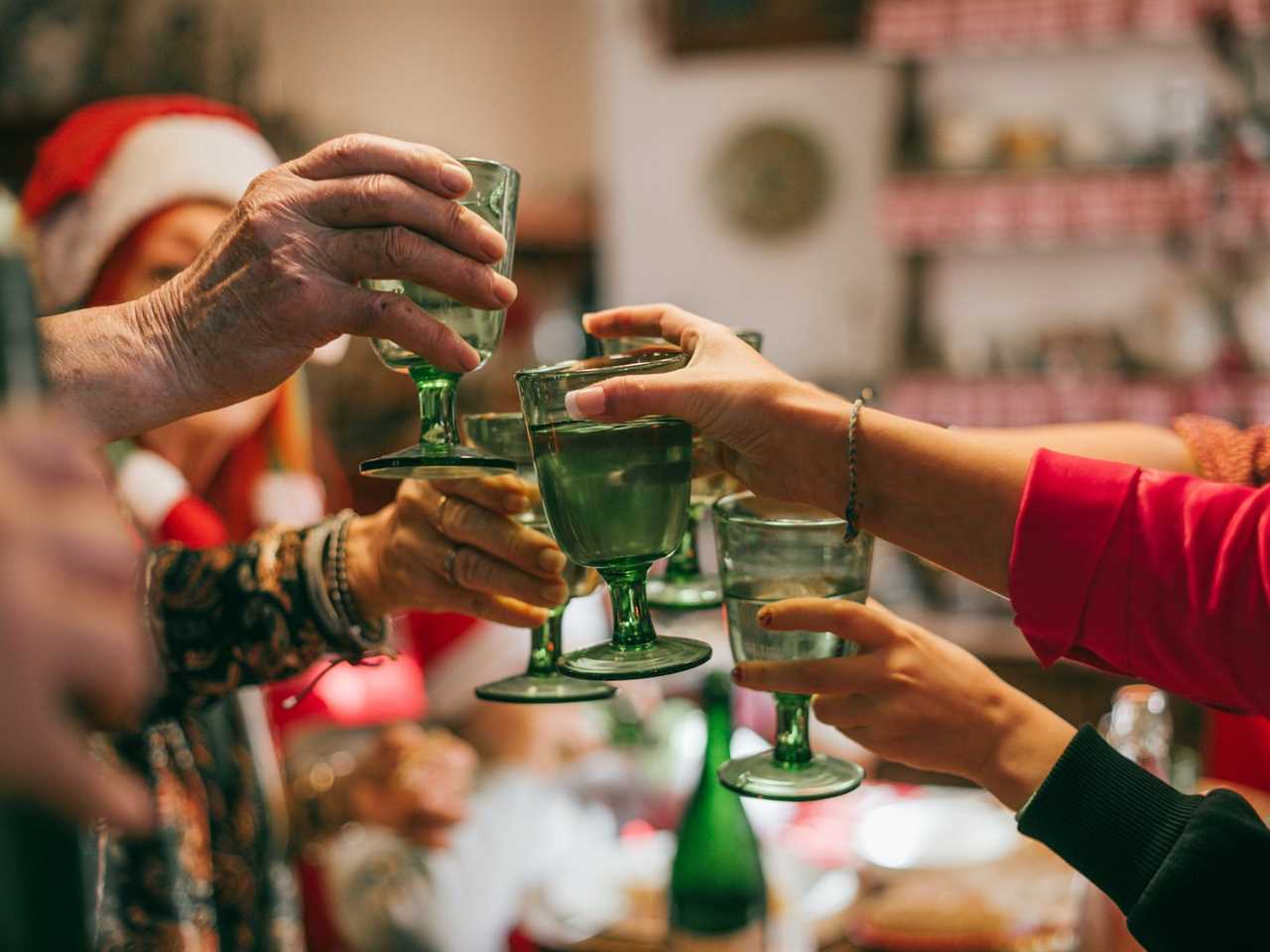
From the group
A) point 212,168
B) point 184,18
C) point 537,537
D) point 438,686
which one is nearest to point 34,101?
point 184,18

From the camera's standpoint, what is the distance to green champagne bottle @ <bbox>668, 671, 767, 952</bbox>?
49.8 inches

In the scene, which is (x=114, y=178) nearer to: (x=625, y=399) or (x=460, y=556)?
(x=460, y=556)

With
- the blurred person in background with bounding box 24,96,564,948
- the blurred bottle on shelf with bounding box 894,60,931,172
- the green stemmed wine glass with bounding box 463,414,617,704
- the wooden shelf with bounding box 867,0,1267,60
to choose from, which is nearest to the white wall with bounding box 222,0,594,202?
the blurred bottle on shelf with bounding box 894,60,931,172

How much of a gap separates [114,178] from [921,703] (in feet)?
3.83

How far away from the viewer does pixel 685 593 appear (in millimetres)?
993

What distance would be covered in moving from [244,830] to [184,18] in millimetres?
3887

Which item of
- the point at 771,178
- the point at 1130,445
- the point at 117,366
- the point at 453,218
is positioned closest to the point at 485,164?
the point at 453,218

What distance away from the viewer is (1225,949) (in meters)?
0.75

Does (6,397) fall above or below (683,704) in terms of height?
above

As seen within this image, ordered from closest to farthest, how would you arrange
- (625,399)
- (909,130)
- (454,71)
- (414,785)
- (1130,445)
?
(625,399) < (1130,445) < (414,785) < (909,130) < (454,71)

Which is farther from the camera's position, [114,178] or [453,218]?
[114,178]

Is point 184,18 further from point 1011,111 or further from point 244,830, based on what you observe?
point 244,830

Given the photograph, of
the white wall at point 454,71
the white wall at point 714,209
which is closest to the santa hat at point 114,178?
the white wall at point 714,209

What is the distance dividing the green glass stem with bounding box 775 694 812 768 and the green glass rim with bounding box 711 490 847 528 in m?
0.14
